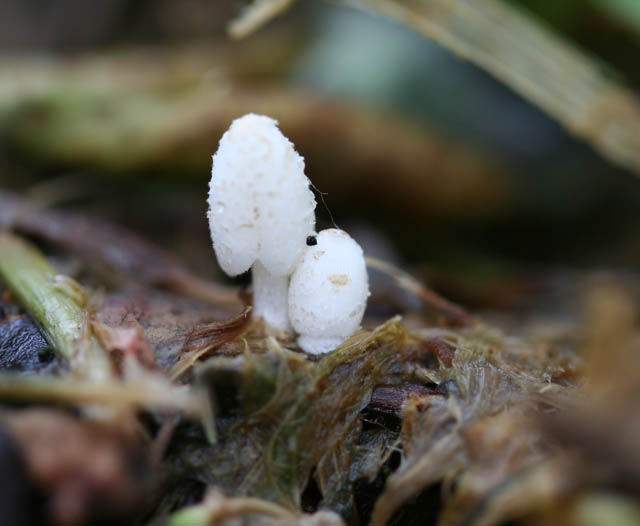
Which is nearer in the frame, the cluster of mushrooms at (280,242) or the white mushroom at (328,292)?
the cluster of mushrooms at (280,242)

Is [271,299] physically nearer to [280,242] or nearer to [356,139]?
[280,242]

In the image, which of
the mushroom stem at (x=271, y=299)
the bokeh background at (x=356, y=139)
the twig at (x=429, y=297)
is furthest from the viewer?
the bokeh background at (x=356, y=139)

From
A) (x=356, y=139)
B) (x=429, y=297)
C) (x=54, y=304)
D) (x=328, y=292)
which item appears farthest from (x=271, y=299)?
(x=356, y=139)

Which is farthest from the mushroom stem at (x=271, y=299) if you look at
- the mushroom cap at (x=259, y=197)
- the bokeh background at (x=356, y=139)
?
the bokeh background at (x=356, y=139)

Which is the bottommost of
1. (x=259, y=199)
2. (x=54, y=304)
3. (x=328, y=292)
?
(x=54, y=304)

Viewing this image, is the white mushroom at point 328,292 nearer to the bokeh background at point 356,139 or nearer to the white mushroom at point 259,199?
the white mushroom at point 259,199

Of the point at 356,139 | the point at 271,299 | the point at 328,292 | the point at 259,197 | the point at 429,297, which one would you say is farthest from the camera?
the point at 356,139

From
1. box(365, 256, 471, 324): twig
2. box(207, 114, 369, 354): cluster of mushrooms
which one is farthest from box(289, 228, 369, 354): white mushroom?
box(365, 256, 471, 324): twig

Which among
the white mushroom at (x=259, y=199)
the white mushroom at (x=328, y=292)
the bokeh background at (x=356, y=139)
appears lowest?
the bokeh background at (x=356, y=139)
